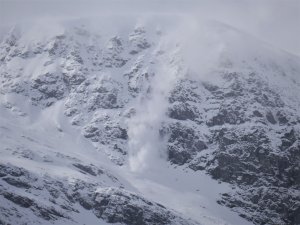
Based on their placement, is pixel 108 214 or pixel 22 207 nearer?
pixel 22 207

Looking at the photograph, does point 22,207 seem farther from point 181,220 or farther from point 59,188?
point 181,220

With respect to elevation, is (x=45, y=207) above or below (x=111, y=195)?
below

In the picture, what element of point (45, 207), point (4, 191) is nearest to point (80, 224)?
point (45, 207)

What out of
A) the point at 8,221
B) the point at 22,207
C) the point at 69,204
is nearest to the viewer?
the point at 8,221

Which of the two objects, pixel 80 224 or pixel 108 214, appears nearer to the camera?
pixel 80 224

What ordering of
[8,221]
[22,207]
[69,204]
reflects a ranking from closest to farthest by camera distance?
[8,221] → [22,207] → [69,204]

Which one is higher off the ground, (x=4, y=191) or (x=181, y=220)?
(x=181, y=220)

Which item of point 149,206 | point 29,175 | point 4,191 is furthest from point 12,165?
point 149,206

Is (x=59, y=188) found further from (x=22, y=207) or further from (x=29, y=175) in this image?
(x=22, y=207)
